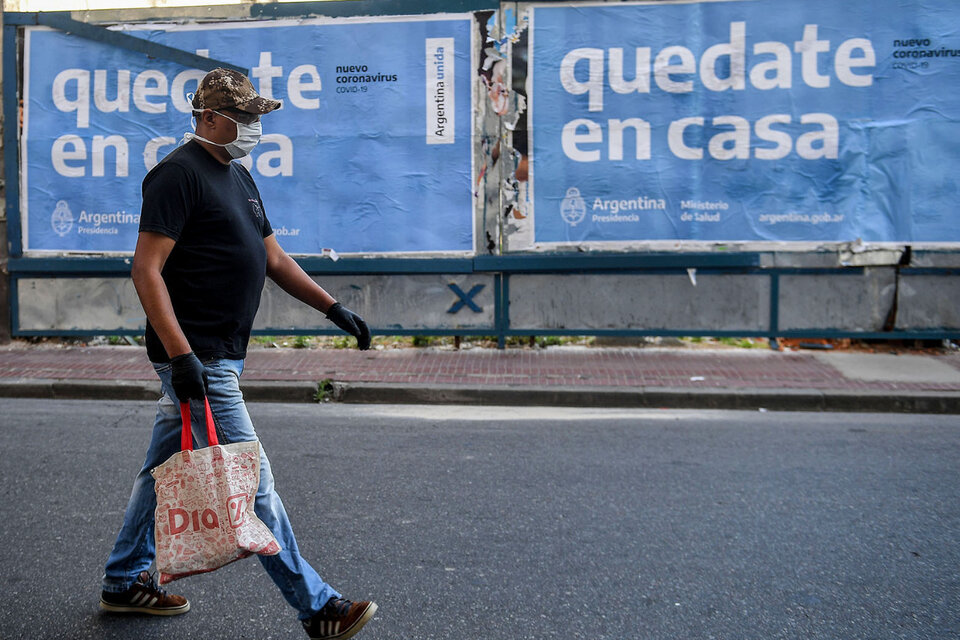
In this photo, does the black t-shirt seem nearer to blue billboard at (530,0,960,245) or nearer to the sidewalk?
the sidewalk

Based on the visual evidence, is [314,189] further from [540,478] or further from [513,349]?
[540,478]

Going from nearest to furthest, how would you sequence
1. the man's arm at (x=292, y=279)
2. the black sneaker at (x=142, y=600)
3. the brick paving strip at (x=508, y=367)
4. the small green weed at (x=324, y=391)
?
the black sneaker at (x=142, y=600) < the man's arm at (x=292, y=279) < the small green weed at (x=324, y=391) < the brick paving strip at (x=508, y=367)

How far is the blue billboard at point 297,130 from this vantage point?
9.73m

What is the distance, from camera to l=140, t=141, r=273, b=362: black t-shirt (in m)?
2.98

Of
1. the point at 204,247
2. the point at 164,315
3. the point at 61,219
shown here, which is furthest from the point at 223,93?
the point at 61,219

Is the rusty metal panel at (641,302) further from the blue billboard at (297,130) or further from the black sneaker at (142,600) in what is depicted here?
the black sneaker at (142,600)

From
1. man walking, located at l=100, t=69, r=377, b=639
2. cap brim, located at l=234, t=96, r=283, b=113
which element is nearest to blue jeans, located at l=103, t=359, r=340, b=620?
man walking, located at l=100, t=69, r=377, b=639

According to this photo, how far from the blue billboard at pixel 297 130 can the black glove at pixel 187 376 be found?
22.8 feet

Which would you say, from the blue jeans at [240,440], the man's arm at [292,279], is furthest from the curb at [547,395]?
the blue jeans at [240,440]

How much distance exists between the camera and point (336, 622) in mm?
3172

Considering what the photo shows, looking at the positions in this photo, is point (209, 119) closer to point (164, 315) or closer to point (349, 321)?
point (164, 315)

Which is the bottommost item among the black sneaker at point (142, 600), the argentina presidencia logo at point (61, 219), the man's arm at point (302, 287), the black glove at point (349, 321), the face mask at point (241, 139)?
the black sneaker at point (142, 600)

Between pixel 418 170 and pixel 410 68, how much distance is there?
3.62 ft

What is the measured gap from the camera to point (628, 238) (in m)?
9.64
